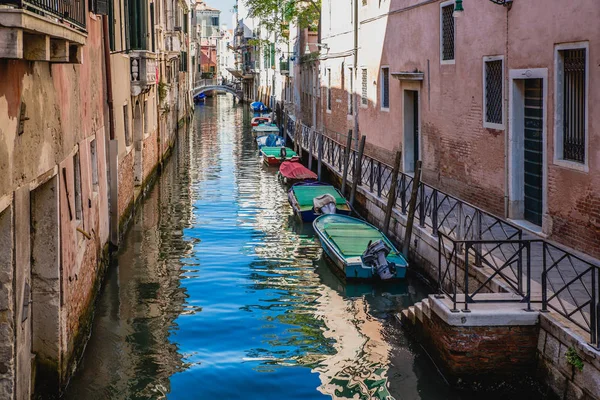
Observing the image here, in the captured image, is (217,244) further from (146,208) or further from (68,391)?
(68,391)

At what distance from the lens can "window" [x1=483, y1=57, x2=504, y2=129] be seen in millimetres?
12898

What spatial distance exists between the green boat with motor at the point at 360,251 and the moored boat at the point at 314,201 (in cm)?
190

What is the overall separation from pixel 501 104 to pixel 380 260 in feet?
9.83

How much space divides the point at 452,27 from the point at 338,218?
12.8 feet

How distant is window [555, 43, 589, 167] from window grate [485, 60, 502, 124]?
219cm

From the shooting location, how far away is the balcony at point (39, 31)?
5.27 m

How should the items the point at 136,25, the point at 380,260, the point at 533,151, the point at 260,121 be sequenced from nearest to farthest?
the point at 533,151 → the point at 380,260 → the point at 136,25 → the point at 260,121

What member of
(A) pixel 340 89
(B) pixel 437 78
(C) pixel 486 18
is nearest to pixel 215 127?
(A) pixel 340 89

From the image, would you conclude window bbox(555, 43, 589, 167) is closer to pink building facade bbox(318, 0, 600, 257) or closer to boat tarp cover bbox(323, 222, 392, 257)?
pink building facade bbox(318, 0, 600, 257)

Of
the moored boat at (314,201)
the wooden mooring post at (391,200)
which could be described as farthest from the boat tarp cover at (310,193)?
the wooden mooring post at (391,200)

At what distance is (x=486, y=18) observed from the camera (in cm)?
1317

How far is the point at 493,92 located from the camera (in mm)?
13203

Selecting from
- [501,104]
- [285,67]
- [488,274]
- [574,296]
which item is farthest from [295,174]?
[285,67]

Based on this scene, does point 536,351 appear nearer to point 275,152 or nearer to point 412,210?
point 412,210
